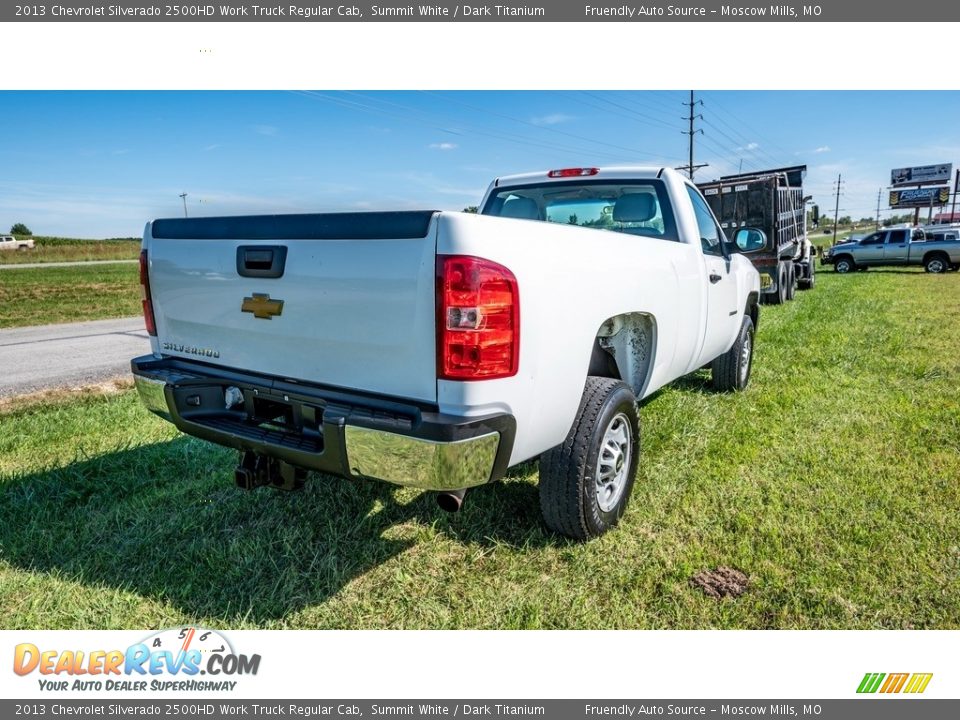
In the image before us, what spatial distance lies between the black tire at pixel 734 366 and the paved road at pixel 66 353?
6201mm

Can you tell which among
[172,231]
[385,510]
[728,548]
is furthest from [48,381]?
[728,548]

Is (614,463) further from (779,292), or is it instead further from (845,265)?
(845,265)

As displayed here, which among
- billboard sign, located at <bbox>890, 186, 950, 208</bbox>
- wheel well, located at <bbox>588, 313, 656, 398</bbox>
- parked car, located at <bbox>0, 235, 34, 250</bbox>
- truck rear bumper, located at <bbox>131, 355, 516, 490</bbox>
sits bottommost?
truck rear bumper, located at <bbox>131, 355, 516, 490</bbox>

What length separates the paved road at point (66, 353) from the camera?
649 centimetres

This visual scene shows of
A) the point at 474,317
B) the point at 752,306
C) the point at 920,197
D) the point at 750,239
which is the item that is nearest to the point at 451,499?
the point at 474,317

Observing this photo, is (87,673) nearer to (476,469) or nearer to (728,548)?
(476,469)

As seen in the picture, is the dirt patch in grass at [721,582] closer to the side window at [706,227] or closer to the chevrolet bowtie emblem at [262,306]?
the chevrolet bowtie emblem at [262,306]

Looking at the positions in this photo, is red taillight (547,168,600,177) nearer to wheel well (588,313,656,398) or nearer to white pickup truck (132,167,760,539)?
white pickup truck (132,167,760,539)

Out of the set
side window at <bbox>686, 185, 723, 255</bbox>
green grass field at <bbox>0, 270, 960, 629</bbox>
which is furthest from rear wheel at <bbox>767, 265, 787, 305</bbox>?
side window at <bbox>686, 185, 723, 255</bbox>

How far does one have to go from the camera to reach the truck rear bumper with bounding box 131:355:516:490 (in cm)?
220

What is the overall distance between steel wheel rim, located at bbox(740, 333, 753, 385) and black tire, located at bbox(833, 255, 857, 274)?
22184 mm

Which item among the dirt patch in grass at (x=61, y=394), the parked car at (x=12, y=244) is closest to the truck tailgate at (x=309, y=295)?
the dirt patch in grass at (x=61, y=394)

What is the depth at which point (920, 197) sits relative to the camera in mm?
64438

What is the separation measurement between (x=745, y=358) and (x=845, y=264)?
74.5 feet
